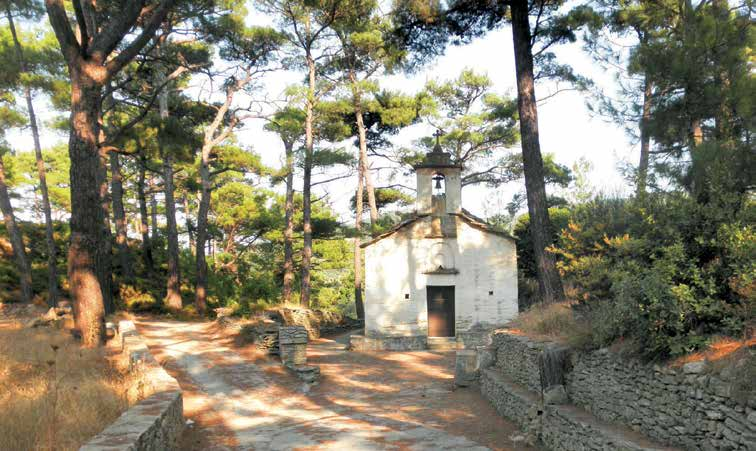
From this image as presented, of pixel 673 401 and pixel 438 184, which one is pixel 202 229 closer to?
pixel 438 184

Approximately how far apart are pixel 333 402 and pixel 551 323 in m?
5.09

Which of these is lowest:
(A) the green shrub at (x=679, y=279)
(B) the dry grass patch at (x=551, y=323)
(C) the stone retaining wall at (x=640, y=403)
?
(C) the stone retaining wall at (x=640, y=403)

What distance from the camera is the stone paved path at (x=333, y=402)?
859 centimetres

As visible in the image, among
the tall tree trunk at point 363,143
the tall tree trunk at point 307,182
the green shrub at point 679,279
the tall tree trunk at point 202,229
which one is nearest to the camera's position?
the green shrub at point 679,279

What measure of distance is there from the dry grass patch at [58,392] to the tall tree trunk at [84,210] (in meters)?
0.66

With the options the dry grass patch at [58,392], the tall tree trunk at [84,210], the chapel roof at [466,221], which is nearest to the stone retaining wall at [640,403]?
the dry grass patch at [58,392]

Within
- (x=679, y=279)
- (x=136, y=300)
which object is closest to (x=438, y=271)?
(x=136, y=300)

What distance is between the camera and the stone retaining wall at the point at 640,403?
4926 millimetres

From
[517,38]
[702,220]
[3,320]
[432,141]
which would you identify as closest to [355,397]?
[702,220]

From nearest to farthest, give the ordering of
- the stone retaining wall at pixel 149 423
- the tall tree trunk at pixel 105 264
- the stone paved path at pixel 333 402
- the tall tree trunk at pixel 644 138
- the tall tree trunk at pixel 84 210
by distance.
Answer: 1. the stone retaining wall at pixel 149 423
2. the tall tree trunk at pixel 644 138
3. the stone paved path at pixel 333 402
4. the tall tree trunk at pixel 84 210
5. the tall tree trunk at pixel 105 264

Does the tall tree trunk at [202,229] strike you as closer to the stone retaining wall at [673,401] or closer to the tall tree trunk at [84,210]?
the tall tree trunk at [84,210]

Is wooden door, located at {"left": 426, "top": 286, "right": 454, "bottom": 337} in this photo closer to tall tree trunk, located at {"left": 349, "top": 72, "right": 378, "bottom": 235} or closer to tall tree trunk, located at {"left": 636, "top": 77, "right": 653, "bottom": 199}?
tall tree trunk, located at {"left": 349, "top": 72, "right": 378, "bottom": 235}

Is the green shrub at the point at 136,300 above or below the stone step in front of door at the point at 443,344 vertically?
above

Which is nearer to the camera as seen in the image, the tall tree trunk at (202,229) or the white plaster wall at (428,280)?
the white plaster wall at (428,280)
